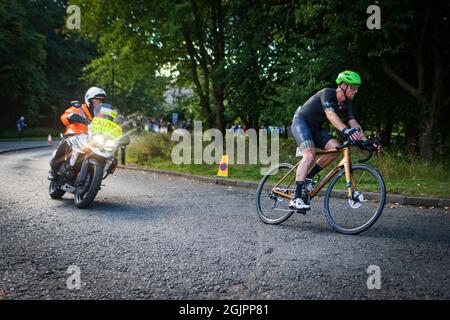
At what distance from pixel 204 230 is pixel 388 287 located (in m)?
2.51

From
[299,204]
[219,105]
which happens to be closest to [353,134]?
[299,204]

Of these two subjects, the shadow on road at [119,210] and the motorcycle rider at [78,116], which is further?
the motorcycle rider at [78,116]

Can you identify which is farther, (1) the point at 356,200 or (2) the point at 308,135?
(2) the point at 308,135

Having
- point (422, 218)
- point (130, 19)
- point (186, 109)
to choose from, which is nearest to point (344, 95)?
point (422, 218)

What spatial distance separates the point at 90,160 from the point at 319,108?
366cm

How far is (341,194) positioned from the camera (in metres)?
5.44

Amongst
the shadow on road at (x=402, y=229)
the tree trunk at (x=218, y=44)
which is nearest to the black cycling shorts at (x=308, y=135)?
the shadow on road at (x=402, y=229)

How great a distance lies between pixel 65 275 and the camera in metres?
3.46

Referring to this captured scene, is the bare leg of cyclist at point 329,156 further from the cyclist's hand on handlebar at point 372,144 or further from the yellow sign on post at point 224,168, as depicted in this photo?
the yellow sign on post at point 224,168

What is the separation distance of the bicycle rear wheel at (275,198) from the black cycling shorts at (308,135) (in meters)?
0.54

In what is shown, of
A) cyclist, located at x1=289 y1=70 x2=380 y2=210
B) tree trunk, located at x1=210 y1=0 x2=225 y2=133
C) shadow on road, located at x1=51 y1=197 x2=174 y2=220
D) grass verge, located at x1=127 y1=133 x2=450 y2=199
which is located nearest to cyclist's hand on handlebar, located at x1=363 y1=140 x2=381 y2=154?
cyclist, located at x1=289 y1=70 x2=380 y2=210

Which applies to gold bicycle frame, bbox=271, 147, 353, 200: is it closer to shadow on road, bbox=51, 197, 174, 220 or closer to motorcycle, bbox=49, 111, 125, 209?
shadow on road, bbox=51, 197, 174, 220

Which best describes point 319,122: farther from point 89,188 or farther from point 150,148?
point 150,148

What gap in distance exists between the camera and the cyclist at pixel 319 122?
16.5 ft
